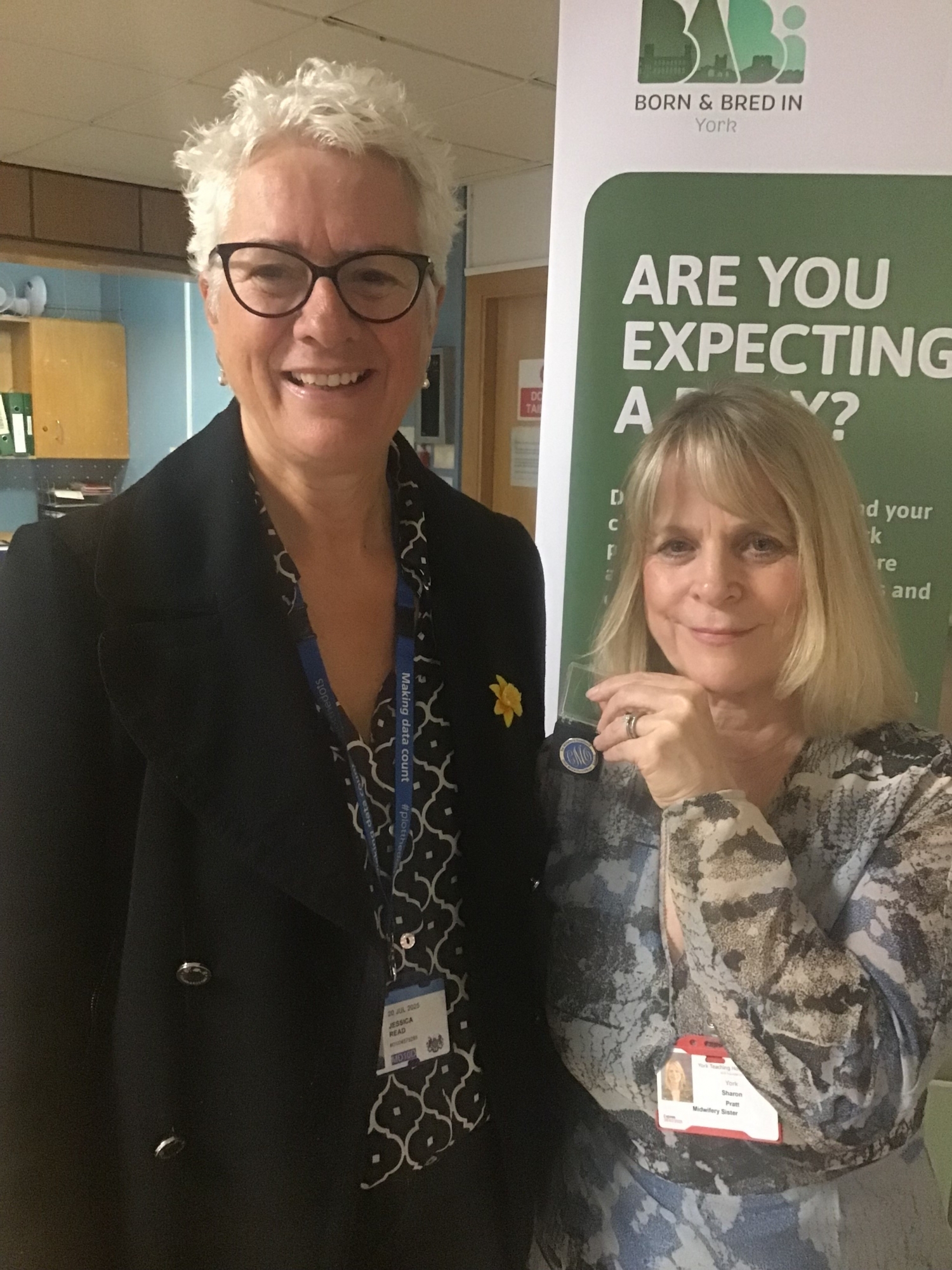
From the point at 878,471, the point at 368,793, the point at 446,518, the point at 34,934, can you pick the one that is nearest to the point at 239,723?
the point at 368,793

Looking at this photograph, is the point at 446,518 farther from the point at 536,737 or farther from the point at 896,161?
the point at 896,161

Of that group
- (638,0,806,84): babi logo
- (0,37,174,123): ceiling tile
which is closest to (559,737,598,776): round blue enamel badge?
(638,0,806,84): babi logo

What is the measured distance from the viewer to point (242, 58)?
2.87m

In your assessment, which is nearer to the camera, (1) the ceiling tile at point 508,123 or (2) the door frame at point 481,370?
(1) the ceiling tile at point 508,123

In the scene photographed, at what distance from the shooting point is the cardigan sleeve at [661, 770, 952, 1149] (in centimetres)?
95

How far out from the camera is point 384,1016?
1.01m

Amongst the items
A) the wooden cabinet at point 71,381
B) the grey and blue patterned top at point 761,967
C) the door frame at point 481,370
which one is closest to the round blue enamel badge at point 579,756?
the grey and blue patterned top at point 761,967

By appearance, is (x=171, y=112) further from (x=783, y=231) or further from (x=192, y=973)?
(x=192, y=973)

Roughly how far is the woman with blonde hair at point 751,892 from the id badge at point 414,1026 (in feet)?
0.55

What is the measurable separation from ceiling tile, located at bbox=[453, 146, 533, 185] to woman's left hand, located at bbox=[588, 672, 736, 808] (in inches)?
118

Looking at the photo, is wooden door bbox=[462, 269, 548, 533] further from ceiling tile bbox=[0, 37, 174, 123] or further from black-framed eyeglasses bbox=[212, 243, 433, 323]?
black-framed eyeglasses bbox=[212, 243, 433, 323]

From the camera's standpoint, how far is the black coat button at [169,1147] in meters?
0.95

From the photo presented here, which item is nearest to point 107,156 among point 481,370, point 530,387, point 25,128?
point 25,128

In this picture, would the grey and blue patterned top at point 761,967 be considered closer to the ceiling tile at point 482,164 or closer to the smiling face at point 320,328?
the smiling face at point 320,328
